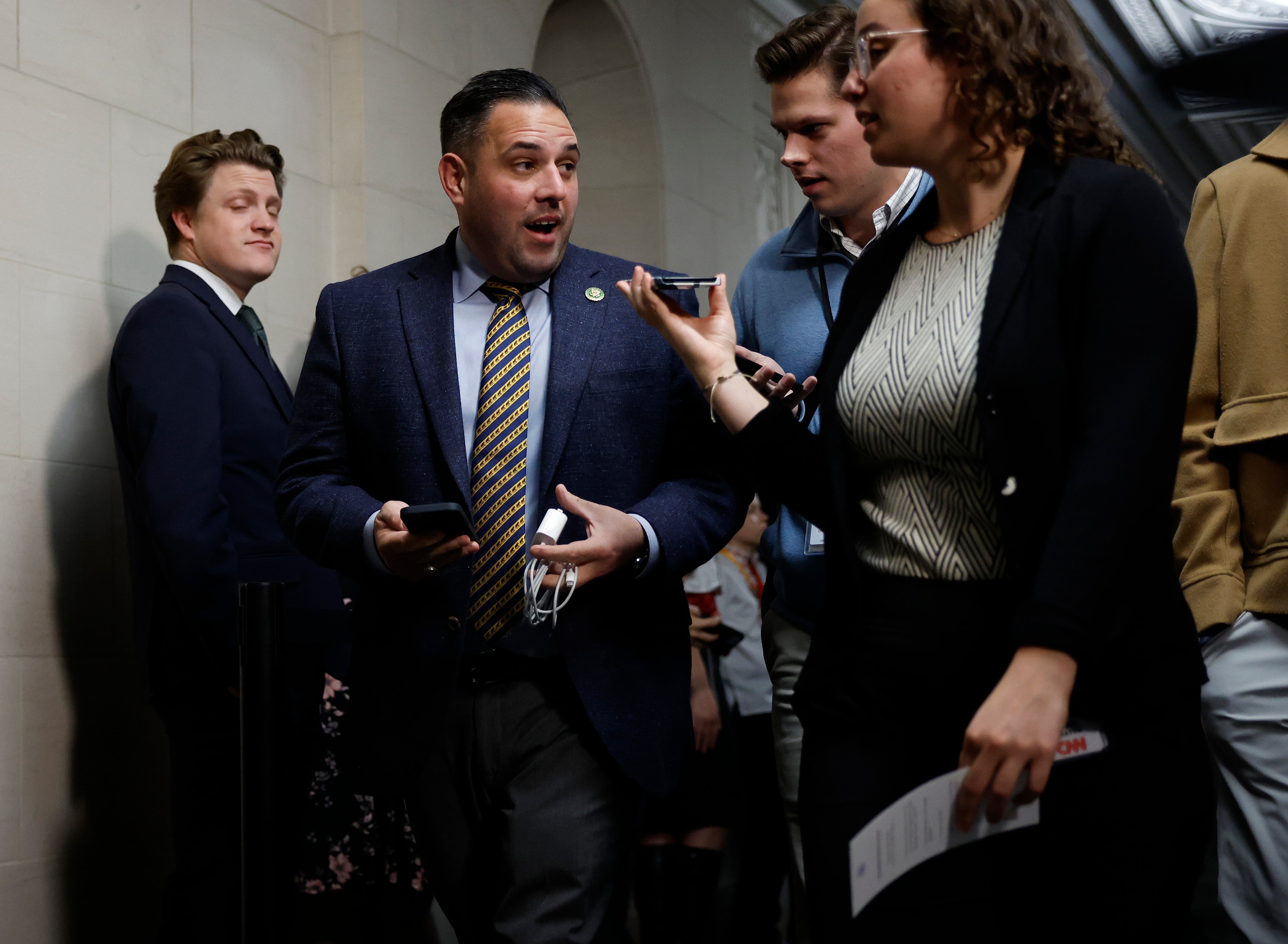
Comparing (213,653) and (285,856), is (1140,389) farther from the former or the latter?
(213,653)

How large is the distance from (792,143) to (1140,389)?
1532 mm

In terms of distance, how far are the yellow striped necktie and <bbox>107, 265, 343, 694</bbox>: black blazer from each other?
0.91 metres

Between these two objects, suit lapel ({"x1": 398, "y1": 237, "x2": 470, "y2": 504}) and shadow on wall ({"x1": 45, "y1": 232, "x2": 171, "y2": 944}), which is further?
shadow on wall ({"x1": 45, "y1": 232, "x2": 171, "y2": 944})

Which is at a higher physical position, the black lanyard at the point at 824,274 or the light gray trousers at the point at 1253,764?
the black lanyard at the point at 824,274

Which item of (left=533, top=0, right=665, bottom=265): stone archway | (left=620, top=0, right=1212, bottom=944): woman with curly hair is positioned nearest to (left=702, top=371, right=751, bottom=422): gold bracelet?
(left=620, top=0, right=1212, bottom=944): woman with curly hair

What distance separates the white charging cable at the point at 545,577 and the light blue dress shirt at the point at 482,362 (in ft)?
0.26

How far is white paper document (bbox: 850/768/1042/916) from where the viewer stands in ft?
5.07

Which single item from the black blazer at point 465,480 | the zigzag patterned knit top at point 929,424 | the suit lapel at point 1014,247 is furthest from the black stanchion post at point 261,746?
the suit lapel at point 1014,247

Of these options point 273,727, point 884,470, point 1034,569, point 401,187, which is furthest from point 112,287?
point 1034,569

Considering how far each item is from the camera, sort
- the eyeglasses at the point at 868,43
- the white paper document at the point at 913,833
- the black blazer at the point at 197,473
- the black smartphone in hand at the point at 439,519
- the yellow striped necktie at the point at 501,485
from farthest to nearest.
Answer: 1. the black blazer at the point at 197,473
2. the yellow striped necktie at the point at 501,485
3. the black smartphone in hand at the point at 439,519
4. the eyeglasses at the point at 868,43
5. the white paper document at the point at 913,833

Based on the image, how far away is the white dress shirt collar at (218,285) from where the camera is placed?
3.83 meters

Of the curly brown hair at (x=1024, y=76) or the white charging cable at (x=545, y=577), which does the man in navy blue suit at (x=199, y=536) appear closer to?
the white charging cable at (x=545, y=577)

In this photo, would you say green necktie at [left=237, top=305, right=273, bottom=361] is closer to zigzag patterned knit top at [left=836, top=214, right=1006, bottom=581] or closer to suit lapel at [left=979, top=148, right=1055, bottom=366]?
zigzag patterned knit top at [left=836, top=214, right=1006, bottom=581]

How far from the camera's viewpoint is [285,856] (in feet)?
8.43
